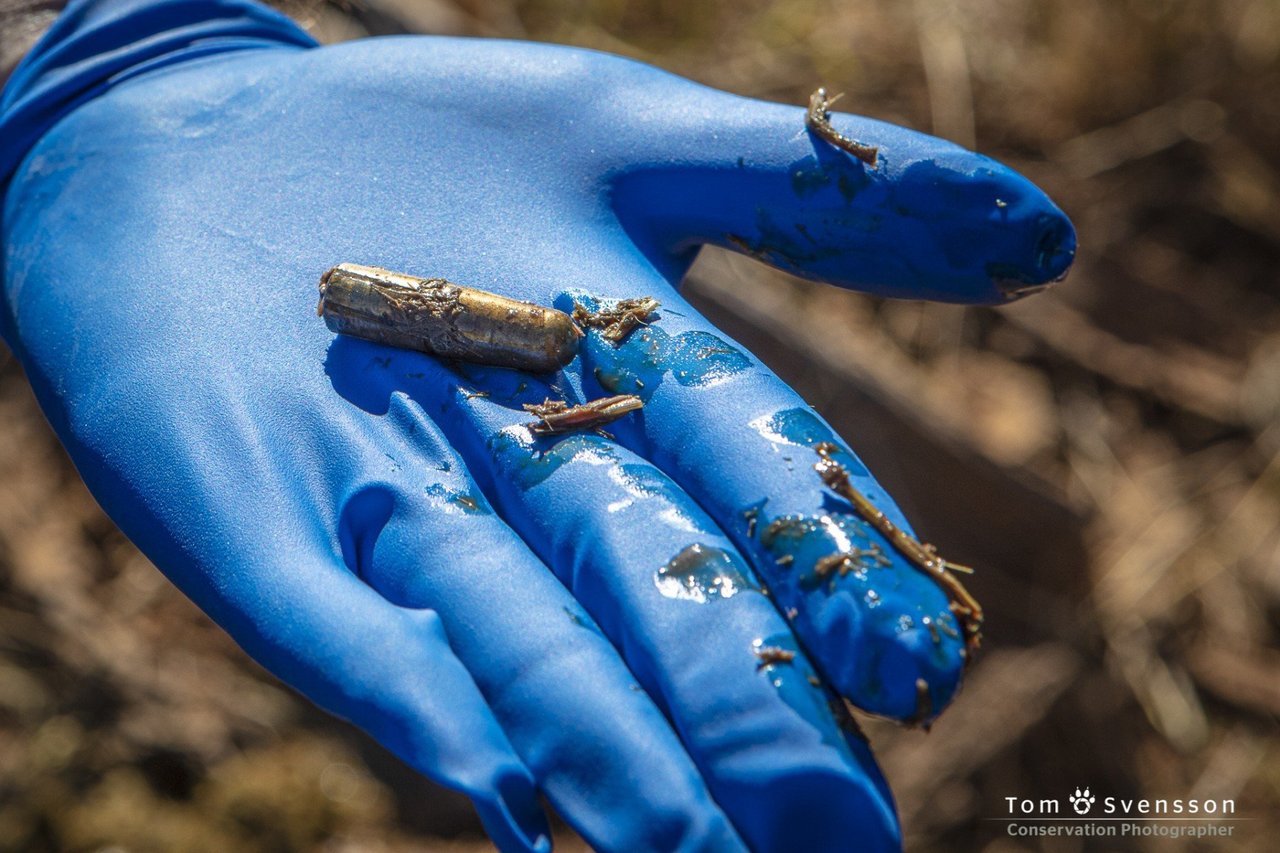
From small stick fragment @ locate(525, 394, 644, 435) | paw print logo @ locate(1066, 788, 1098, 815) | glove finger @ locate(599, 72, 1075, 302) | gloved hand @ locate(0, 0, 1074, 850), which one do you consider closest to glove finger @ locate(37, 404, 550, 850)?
gloved hand @ locate(0, 0, 1074, 850)

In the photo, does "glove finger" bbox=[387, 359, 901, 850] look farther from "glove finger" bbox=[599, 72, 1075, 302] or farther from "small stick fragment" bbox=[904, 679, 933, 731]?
"glove finger" bbox=[599, 72, 1075, 302]

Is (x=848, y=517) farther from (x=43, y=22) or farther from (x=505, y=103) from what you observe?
(x=43, y=22)

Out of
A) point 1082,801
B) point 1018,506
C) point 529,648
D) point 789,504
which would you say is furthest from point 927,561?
point 1082,801

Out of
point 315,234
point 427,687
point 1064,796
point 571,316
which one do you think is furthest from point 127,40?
point 1064,796

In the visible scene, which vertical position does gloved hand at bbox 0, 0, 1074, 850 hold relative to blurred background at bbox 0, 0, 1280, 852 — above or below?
above

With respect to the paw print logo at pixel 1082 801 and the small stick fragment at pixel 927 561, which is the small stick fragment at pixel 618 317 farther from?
the paw print logo at pixel 1082 801

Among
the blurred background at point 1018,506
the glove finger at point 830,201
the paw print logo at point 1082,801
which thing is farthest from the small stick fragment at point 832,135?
the paw print logo at point 1082,801

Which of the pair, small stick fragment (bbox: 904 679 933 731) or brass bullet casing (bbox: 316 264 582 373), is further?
brass bullet casing (bbox: 316 264 582 373)

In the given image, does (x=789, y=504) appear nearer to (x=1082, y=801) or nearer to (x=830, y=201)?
(x=830, y=201)
